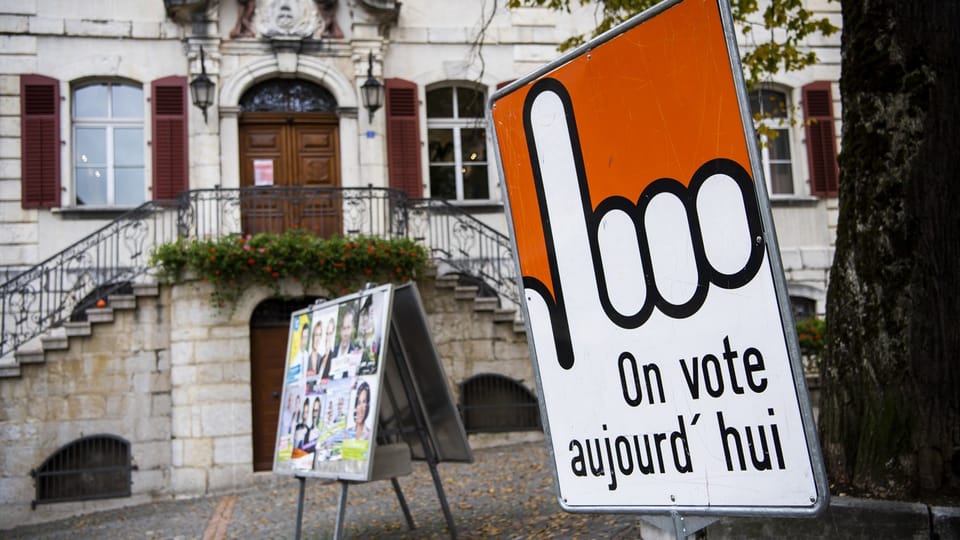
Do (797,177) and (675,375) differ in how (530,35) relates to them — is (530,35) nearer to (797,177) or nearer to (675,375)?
(797,177)

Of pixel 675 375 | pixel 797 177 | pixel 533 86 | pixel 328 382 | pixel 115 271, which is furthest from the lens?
pixel 797 177

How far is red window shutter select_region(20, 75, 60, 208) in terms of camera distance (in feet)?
40.8

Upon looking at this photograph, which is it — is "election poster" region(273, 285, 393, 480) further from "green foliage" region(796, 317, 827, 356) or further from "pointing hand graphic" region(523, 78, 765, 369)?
"green foliage" region(796, 317, 827, 356)

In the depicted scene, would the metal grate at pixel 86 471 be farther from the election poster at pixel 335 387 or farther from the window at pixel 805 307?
the window at pixel 805 307

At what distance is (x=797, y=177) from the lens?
48.6 feet

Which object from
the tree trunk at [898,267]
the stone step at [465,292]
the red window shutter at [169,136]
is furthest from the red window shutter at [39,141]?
the tree trunk at [898,267]

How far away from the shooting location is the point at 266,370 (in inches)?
448

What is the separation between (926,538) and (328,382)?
3807 millimetres

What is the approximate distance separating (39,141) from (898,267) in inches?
474

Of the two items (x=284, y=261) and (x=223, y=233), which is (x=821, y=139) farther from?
(x=223, y=233)

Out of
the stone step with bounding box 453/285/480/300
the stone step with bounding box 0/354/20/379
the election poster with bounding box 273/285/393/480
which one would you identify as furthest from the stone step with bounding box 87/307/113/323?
the election poster with bounding box 273/285/393/480

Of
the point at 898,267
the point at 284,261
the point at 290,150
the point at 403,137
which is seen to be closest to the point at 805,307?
the point at 403,137

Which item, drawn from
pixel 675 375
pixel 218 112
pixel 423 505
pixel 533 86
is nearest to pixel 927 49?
pixel 533 86

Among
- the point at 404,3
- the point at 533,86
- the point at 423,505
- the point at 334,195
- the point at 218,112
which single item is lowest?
the point at 423,505
